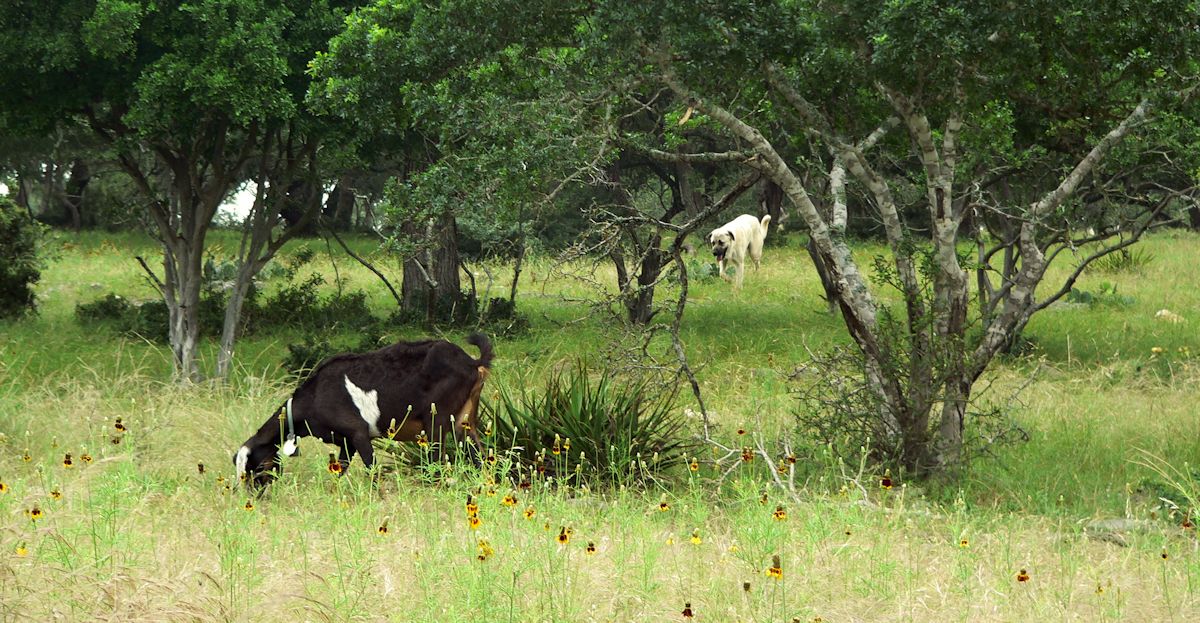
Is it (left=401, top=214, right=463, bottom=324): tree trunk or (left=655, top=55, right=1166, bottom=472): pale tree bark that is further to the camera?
(left=401, top=214, right=463, bottom=324): tree trunk

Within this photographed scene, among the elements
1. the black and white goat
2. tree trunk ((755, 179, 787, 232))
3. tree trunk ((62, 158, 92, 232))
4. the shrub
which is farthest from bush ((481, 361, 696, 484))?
tree trunk ((62, 158, 92, 232))

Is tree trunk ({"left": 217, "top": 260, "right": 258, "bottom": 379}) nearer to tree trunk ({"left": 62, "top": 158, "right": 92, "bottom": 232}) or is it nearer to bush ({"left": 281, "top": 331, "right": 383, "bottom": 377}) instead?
bush ({"left": 281, "top": 331, "right": 383, "bottom": 377})

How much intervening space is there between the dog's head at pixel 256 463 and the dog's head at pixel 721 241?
46.2 feet

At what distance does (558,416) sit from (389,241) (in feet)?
8.02

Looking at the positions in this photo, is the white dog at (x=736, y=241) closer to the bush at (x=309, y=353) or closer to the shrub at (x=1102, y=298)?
the shrub at (x=1102, y=298)

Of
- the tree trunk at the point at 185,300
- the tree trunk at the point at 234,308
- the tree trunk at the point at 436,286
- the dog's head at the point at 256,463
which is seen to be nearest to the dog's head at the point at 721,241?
the tree trunk at the point at 436,286

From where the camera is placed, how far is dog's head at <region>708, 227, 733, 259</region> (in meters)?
21.9

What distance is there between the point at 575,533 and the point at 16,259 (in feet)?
49.6

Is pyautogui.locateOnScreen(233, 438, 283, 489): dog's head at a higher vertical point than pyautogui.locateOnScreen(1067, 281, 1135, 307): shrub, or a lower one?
lower

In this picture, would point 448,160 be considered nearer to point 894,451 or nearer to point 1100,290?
point 894,451

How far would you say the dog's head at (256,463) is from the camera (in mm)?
8070

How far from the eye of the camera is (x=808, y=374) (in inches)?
566

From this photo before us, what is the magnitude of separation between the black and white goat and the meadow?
329 mm

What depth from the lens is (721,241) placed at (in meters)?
22.4
